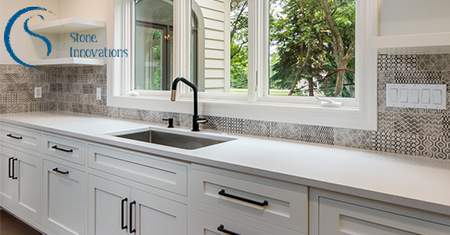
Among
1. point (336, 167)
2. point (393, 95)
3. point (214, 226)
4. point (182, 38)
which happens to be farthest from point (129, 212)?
point (393, 95)

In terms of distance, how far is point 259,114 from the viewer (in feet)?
6.46

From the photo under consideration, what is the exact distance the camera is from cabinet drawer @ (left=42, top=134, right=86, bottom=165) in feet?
6.81

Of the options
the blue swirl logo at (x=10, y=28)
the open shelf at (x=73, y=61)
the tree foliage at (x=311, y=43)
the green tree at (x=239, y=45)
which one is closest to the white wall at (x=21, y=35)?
A: the blue swirl logo at (x=10, y=28)

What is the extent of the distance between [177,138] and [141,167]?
1.77ft

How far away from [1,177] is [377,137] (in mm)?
2932

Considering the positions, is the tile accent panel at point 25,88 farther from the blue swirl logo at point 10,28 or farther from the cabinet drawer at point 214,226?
the cabinet drawer at point 214,226

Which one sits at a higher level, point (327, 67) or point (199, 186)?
point (327, 67)

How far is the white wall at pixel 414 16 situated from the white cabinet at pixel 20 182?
2.38 meters

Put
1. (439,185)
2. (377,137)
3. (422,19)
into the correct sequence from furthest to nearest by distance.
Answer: (377,137) < (422,19) < (439,185)

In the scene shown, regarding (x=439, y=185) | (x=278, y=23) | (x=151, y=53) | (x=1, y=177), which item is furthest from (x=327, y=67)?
(x=1, y=177)

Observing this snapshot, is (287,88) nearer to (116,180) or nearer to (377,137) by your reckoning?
(377,137)

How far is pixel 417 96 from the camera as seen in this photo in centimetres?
144

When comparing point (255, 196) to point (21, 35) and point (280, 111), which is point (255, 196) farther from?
point (21, 35)

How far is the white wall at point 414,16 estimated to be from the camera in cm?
120
